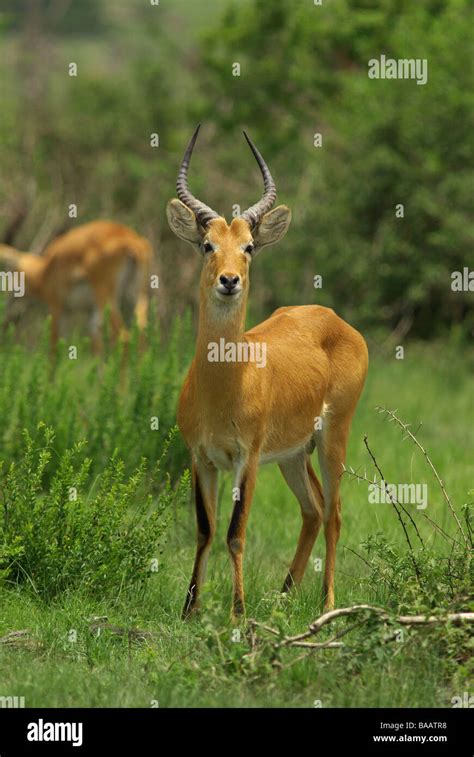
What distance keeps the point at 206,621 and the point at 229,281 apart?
4.57 feet

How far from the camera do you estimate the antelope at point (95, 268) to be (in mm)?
14883

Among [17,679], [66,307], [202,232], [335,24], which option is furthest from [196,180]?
[17,679]

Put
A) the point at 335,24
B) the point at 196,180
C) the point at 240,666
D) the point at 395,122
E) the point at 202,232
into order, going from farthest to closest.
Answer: the point at 335,24 → the point at 196,180 → the point at 395,122 → the point at 202,232 → the point at 240,666

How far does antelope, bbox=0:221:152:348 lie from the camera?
1488cm

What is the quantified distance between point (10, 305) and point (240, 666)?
11327mm

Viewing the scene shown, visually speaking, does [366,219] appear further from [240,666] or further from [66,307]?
[240,666]

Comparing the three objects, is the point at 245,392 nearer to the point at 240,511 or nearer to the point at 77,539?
the point at 240,511

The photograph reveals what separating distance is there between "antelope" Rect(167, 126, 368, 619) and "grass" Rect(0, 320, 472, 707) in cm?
26

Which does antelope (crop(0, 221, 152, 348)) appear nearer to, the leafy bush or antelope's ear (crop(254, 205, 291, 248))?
the leafy bush

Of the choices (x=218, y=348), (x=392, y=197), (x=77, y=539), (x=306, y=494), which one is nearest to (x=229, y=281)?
(x=218, y=348)

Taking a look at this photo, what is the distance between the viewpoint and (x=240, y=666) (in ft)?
16.6

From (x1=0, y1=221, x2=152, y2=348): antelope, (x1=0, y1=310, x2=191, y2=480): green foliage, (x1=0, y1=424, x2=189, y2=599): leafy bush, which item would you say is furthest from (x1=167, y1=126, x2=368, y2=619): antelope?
(x1=0, y1=221, x2=152, y2=348): antelope

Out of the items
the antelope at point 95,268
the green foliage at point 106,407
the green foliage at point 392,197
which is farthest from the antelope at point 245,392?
the antelope at point 95,268

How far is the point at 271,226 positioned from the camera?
19.9 ft
